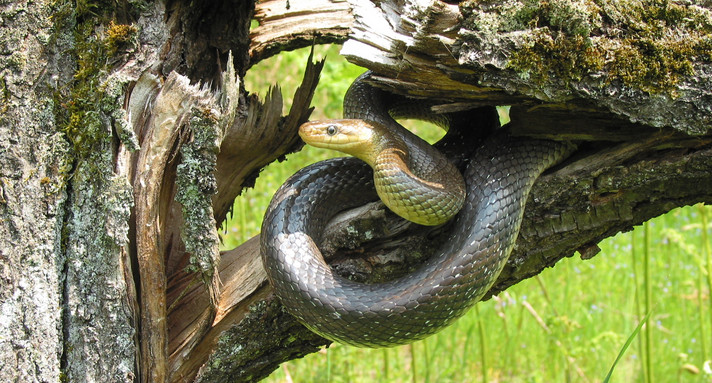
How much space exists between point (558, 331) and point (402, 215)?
9.09ft

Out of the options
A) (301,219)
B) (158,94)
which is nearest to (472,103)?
(301,219)

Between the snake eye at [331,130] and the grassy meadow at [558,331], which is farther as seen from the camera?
the grassy meadow at [558,331]

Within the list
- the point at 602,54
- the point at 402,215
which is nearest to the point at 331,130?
the point at 402,215

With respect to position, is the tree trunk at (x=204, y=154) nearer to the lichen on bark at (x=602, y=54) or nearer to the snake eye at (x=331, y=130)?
the lichen on bark at (x=602, y=54)

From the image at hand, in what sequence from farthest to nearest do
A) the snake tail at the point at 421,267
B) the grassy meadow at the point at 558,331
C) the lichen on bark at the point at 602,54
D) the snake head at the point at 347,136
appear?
1. the grassy meadow at the point at 558,331
2. the snake head at the point at 347,136
3. the snake tail at the point at 421,267
4. the lichen on bark at the point at 602,54

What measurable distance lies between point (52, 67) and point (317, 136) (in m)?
1.37

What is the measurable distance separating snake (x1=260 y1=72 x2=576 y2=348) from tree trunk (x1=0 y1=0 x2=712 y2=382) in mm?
133

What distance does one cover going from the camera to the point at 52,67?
2.65 metres

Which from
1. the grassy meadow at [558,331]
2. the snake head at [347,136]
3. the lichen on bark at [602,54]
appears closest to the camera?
the lichen on bark at [602,54]

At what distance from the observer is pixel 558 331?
5.05m

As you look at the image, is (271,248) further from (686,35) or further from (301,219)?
(686,35)

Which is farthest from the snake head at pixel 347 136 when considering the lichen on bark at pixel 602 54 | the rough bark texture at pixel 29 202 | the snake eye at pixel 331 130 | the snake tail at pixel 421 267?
the rough bark texture at pixel 29 202

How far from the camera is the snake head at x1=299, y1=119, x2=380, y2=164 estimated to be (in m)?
3.31

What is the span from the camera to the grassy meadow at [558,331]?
15.0ft
